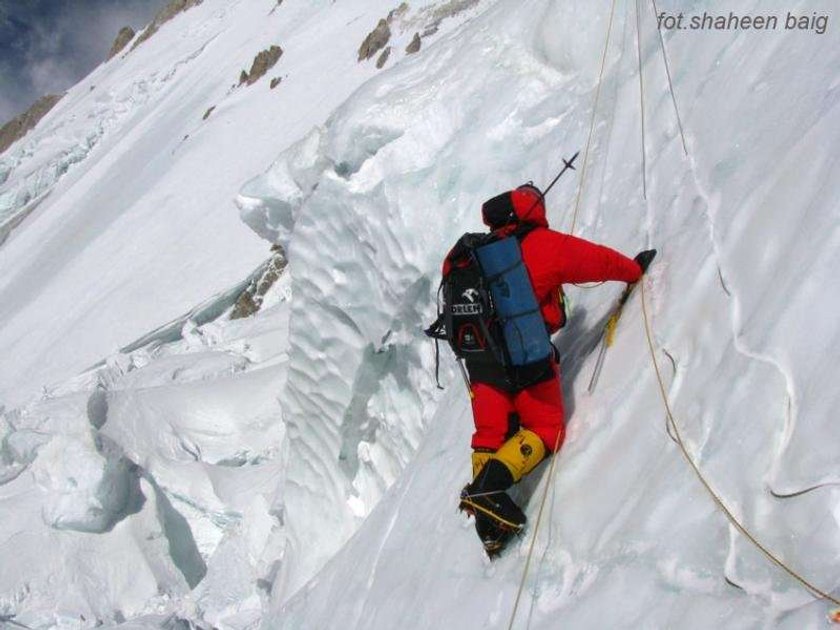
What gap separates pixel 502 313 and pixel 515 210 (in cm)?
42

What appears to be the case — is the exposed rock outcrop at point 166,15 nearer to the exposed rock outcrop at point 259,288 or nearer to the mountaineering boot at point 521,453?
the exposed rock outcrop at point 259,288

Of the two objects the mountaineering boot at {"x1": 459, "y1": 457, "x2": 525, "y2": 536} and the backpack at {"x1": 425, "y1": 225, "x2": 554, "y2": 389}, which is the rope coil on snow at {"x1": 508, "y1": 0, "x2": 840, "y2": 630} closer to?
the mountaineering boot at {"x1": 459, "y1": 457, "x2": 525, "y2": 536}

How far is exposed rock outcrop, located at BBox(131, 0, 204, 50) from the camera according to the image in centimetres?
3619

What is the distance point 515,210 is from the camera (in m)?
2.81

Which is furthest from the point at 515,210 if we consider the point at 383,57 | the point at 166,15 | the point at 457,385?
the point at 166,15

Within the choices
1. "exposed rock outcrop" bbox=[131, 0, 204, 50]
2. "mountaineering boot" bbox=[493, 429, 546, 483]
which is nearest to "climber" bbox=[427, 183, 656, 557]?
"mountaineering boot" bbox=[493, 429, 546, 483]

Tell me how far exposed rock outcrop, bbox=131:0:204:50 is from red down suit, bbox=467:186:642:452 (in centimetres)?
3730

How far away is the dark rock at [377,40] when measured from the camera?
1523cm

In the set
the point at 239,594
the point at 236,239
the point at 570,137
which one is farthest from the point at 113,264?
the point at 570,137

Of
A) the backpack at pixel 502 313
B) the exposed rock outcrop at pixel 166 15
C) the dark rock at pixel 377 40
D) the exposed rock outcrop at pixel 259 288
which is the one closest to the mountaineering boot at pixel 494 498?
the backpack at pixel 502 313

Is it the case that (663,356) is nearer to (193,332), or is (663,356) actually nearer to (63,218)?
(193,332)

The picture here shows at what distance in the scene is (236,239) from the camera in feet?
44.0

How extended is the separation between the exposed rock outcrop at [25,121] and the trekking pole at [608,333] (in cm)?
4223

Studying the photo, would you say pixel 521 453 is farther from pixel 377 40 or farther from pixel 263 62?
pixel 263 62
